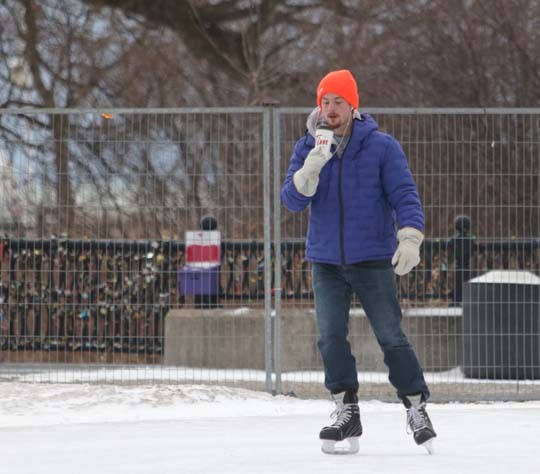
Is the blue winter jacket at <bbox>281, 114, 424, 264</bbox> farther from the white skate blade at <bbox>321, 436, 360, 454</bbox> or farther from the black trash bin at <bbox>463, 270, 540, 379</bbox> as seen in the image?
the black trash bin at <bbox>463, 270, 540, 379</bbox>

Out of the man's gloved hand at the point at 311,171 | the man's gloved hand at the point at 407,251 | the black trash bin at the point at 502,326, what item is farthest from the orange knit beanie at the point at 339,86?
the black trash bin at the point at 502,326

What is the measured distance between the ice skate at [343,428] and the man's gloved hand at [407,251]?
594mm

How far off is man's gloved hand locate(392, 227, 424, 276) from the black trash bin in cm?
328

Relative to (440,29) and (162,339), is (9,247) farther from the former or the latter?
(440,29)

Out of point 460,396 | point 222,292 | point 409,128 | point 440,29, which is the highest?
point 440,29

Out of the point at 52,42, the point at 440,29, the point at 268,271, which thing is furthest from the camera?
the point at 52,42

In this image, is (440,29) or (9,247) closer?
(9,247)

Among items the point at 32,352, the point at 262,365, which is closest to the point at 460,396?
the point at 262,365

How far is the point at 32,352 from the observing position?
895cm

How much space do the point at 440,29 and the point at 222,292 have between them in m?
9.01

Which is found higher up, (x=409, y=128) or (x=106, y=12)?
(x=106, y=12)

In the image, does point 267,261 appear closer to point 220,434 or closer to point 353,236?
point 220,434

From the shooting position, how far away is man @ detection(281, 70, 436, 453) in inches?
222

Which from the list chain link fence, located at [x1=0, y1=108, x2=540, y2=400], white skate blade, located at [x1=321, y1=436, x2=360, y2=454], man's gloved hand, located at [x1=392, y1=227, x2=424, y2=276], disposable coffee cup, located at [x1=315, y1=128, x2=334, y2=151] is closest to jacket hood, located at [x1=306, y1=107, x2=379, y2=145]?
disposable coffee cup, located at [x1=315, y1=128, x2=334, y2=151]
